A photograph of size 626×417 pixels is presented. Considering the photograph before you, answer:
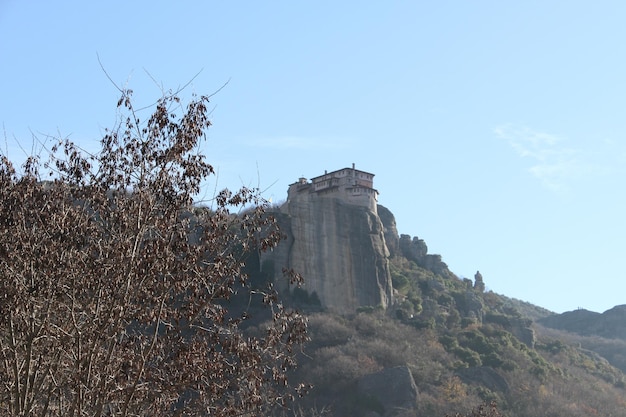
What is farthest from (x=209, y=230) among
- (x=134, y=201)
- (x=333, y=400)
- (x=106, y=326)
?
(x=333, y=400)

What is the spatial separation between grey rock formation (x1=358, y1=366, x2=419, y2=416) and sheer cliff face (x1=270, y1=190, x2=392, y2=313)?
454 inches

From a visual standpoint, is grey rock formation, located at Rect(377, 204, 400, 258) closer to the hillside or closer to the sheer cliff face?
the hillside

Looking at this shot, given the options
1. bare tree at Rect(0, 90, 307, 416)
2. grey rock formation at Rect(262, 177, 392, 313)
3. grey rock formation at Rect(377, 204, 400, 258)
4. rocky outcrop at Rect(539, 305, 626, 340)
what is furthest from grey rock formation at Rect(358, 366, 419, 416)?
rocky outcrop at Rect(539, 305, 626, 340)

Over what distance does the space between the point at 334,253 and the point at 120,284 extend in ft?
179

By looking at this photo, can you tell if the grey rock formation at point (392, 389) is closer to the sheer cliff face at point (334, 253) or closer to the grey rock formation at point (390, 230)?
the sheer cliff face at point (334, 253)

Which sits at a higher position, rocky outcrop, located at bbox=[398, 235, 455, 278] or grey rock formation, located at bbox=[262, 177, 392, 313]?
rocky outcrop, located at bbox=[398, 235, 455, 278]

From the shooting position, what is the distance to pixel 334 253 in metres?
63.7

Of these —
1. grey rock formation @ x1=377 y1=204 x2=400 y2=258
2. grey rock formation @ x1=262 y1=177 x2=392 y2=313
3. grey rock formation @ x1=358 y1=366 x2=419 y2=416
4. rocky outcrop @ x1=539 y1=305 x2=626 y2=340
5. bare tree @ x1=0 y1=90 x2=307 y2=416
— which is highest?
grey rock formation @ x1=377 y1=204 x2=400 y2=258

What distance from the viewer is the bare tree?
30.0 feet

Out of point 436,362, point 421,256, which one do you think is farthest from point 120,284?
point 421,256

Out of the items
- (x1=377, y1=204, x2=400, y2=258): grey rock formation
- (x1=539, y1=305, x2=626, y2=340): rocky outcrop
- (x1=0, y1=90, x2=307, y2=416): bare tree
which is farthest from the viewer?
(x1=539, y1=305, x2=626, y2=340): rocky outcrop

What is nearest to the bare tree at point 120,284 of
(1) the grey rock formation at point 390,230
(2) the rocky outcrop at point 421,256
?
(1) the grey rock formation at point 390,230

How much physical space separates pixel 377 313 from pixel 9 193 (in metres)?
54.8

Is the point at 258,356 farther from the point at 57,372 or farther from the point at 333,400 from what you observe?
the point at 333,400
